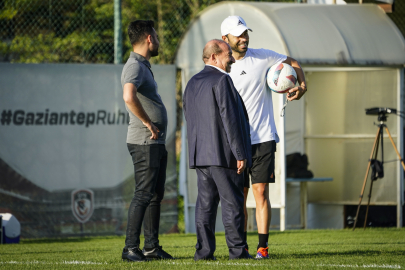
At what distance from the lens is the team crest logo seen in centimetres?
948

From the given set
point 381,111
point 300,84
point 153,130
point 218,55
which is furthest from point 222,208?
point 381,111

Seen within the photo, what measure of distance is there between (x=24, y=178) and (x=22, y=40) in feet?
8.01

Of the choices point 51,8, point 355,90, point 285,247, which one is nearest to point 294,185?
point 355,90

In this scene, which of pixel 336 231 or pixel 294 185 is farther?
pixel 294 185

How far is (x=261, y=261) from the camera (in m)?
5.02

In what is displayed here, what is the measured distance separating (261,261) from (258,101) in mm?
1620

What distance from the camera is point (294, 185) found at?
11141mm

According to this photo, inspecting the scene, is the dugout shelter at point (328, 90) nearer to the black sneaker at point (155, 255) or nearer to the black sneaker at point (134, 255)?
the black sneaker at point (155, 255)

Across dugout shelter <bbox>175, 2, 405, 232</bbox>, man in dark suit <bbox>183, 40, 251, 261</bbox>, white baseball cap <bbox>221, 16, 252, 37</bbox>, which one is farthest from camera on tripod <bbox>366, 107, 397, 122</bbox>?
man in dark suit <bbox>183, 40, 251, 261</bbox>

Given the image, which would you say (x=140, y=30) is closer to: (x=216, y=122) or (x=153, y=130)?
(x=153, y=130)

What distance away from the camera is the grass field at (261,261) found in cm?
484

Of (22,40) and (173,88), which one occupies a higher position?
(22,40)

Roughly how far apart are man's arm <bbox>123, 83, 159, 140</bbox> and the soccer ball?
4.33 feet

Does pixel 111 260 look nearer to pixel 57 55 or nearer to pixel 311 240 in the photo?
pixel 311 240
